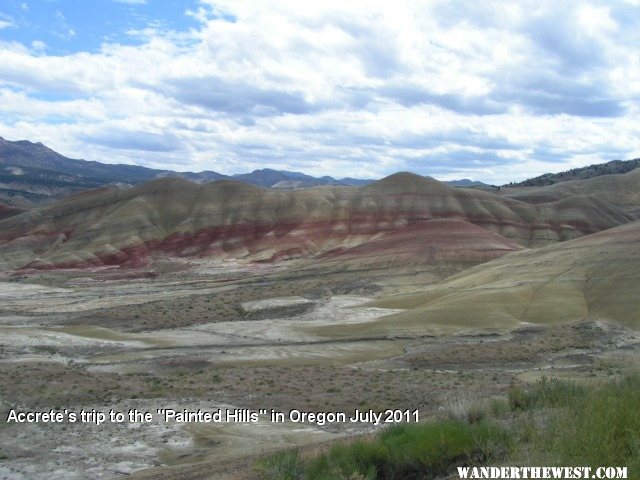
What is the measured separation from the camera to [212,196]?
4727 inches

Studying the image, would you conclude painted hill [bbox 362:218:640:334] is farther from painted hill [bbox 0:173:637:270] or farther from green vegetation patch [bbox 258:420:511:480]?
painted hill [bbox 0:173:637:270]

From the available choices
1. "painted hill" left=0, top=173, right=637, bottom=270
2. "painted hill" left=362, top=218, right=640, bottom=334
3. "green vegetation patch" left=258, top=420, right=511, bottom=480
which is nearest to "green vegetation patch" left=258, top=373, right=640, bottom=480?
"green vegetation patch" left=258, top=420, right=511, bottom=480

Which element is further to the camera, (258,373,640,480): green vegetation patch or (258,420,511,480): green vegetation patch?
(258,420,511,480): green vegetation patch

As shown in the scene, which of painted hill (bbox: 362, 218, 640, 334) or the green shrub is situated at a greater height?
the green shrub

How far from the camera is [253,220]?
113 meters

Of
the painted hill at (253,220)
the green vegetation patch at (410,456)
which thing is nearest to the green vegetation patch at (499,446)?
the green vegetation patch at (410,456)

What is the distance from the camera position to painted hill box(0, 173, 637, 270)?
103m

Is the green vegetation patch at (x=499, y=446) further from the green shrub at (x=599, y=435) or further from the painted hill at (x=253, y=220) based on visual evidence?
the painted hill at (x=253, y=220)

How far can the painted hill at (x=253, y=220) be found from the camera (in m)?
103

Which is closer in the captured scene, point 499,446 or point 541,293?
point 499,446

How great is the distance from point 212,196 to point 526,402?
109021 mm

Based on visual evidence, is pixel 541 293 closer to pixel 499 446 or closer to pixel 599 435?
pixel 499 446

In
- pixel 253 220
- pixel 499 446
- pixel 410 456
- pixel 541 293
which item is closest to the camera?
pixel 499 446

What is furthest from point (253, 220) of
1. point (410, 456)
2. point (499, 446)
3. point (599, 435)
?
point (599, 435)
